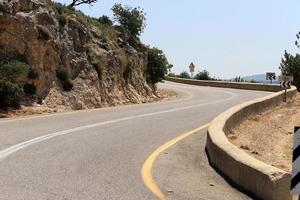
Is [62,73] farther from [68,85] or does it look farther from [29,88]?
[29,88]

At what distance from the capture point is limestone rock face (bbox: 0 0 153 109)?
984 inches

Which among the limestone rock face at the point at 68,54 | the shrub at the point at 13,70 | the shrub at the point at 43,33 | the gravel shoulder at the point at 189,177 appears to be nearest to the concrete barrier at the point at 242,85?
the limestone rock face at the point at 68,54

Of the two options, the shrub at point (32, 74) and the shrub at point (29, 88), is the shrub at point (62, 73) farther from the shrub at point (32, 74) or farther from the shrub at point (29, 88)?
the shrub at point (29, 88)

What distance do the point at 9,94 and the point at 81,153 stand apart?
10.5 meters

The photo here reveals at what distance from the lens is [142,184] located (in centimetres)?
895

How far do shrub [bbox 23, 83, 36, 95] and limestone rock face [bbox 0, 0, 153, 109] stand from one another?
24 centimetres

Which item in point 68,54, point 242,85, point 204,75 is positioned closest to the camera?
point 68,54

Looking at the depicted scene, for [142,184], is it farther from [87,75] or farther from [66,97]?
[87,75]

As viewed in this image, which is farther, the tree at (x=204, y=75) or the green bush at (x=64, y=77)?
the tree at (x=204, y=75)

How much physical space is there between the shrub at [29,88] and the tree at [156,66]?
78.6ft

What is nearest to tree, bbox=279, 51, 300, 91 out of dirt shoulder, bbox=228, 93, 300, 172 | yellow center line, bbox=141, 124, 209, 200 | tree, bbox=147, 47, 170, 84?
tree, bbox=147, 47, 170, 84

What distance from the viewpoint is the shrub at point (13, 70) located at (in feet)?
74.8

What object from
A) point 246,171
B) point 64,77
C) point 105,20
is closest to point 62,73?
point 64,77

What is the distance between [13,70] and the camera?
23219 millimetres
